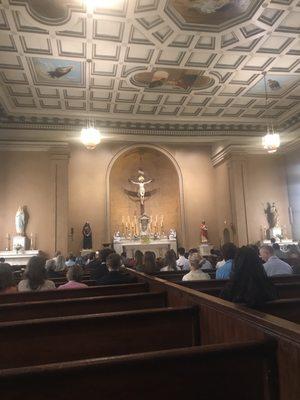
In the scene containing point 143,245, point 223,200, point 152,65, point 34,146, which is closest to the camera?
point 152,65

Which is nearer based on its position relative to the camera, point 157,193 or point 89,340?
point 89,340

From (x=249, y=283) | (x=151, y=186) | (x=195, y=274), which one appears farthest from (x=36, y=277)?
(x=151, y=186)

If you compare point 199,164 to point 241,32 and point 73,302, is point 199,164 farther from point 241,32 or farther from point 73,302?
point 73,302

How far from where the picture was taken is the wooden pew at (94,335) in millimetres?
2150

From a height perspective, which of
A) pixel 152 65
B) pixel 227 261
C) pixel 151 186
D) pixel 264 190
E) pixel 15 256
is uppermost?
pixel 152 65

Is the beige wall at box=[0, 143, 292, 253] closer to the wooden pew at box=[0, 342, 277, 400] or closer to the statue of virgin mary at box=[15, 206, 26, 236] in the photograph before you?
the statue of virgin mary at box=[15, 206, 26, 236]

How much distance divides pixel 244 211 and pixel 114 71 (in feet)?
22.9

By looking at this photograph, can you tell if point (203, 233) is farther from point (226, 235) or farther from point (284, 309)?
point (284, 309)

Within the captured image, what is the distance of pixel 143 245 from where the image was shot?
13.7 meters

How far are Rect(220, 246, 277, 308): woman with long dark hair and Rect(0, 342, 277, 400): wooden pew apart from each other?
2.35ft

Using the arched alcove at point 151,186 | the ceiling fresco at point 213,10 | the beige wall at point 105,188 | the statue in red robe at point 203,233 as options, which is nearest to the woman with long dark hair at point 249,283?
the ceiling fresco at point 213,10

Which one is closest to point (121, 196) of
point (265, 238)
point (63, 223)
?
point (63, 223)

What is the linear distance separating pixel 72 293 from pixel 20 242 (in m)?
8.78

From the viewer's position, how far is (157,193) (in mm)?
15594
